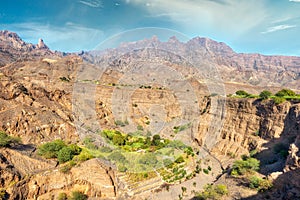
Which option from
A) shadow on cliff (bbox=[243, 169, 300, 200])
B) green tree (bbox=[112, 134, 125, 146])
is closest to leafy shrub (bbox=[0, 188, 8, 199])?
green tree (bbox=[112, 134, 125, 146])

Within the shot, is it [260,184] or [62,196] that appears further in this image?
[62,196]

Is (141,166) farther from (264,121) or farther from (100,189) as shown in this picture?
(264,121)

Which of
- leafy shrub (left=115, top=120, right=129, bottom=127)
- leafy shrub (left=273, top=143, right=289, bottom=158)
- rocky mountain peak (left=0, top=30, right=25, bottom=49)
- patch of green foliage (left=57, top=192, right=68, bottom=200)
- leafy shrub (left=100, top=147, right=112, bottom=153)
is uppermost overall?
rocky mountain peak (left=0, top=30, right=25, bottom=49)

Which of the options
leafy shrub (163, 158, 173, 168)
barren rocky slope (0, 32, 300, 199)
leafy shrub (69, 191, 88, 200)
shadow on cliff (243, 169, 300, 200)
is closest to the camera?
shadow on cliff (243, 169, 300, 200)

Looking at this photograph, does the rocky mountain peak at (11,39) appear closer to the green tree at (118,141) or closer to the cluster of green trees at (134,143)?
the cluster of green trees at (134,143)

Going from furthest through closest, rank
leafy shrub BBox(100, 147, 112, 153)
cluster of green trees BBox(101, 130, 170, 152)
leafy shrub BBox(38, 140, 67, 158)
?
cluster of green trees BBox(101, 130, 170, 152), leafy shrub BBox(100, 147, 112, 153), leafy shrub BBox(38, 140, 67, 158)

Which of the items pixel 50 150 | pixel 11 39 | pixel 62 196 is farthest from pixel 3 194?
pixel 11 39

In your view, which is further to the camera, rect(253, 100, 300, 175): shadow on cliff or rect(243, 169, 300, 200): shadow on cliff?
rect(253, 100, 300, 175): shadow on cliff

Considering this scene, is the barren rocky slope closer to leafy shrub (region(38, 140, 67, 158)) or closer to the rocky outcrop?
the rocky outcrop

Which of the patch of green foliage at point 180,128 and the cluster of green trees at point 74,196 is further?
the patch of green foliage at point 180,128

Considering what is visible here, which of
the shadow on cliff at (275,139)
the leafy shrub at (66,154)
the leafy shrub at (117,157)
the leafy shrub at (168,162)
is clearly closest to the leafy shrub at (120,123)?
the leafy shrub at (66,154)

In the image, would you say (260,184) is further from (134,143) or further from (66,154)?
(66,154)
